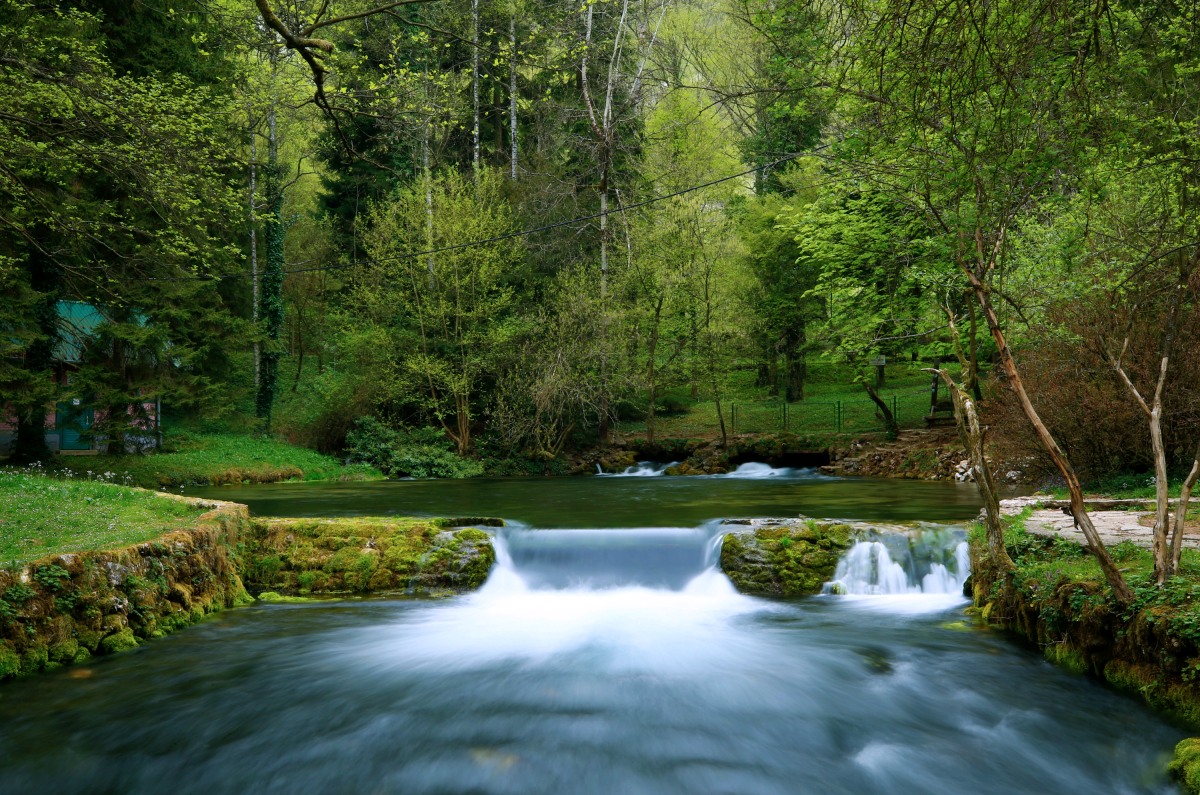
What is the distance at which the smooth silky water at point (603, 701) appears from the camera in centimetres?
502

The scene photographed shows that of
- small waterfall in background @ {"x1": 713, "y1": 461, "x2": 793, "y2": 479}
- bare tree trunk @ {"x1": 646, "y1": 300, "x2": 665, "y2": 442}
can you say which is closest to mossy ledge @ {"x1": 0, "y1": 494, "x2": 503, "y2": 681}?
small waterfall in background @ {"x1": 713, "y1": 461, "x2": 793, "y2": 479}

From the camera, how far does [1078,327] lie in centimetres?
1127

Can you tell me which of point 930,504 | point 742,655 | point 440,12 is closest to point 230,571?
point 742,655

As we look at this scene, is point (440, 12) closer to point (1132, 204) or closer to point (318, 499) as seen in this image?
point (318, 499)

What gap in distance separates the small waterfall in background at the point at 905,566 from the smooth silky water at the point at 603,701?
27mm

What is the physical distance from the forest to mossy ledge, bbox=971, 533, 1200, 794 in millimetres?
1303

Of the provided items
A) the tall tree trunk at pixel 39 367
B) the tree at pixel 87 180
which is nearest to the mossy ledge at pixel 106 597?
the tree at pixel 87 180

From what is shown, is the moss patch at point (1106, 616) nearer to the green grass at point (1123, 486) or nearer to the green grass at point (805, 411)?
the green grass at point (1123, 486)

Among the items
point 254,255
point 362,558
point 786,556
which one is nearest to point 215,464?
point 254,255

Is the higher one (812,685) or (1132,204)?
(1132,204)

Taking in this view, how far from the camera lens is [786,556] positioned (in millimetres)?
9734

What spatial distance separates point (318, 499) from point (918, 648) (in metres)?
12.2

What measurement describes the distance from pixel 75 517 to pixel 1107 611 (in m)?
9.59

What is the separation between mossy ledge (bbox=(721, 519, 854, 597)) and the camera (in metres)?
9.55
